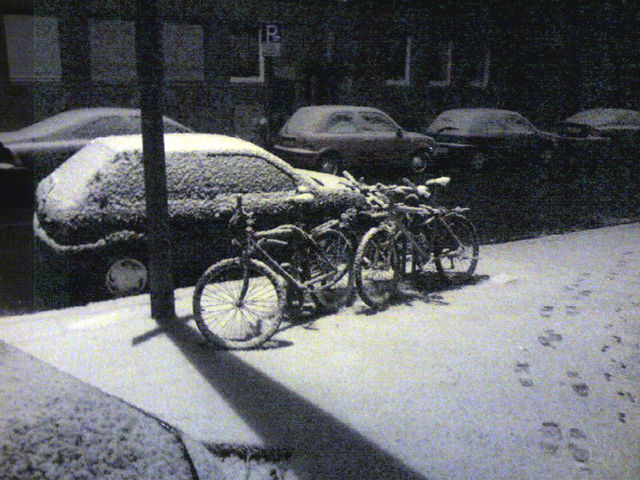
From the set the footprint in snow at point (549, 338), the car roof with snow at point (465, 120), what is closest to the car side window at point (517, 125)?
the car roof with snow at point (465, 120)

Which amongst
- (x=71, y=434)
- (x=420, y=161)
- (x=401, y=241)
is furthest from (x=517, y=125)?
(x=71, y=434)

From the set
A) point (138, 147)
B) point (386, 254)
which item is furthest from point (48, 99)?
point (386, 254)

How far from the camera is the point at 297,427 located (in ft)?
11.5

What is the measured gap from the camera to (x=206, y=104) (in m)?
18.9

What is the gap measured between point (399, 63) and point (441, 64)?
227cm

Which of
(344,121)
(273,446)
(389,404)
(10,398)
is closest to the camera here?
(10,398)

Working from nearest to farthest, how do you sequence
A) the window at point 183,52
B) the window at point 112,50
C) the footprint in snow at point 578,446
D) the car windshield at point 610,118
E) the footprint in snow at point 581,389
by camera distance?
the footprint in snow at point 578,446 < the footprint in snow at point 581,389 < the window at point 112,50 < the window at point 183,52 < the car windshield at point 610,118

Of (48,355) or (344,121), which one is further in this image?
(344,121)

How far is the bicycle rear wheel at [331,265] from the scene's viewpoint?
5.35 m

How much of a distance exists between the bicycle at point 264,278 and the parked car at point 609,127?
1426cm

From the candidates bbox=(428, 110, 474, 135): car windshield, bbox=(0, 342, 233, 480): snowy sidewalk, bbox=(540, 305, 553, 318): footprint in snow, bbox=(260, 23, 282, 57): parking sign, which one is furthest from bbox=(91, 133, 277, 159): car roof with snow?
bbox=(428, 110, 474, 135): car windshield

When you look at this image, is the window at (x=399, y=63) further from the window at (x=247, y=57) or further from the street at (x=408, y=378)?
the street at (x=408, y=378)

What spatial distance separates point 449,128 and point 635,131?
279 inches

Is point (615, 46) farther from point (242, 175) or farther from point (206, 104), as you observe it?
point (242, 175)
